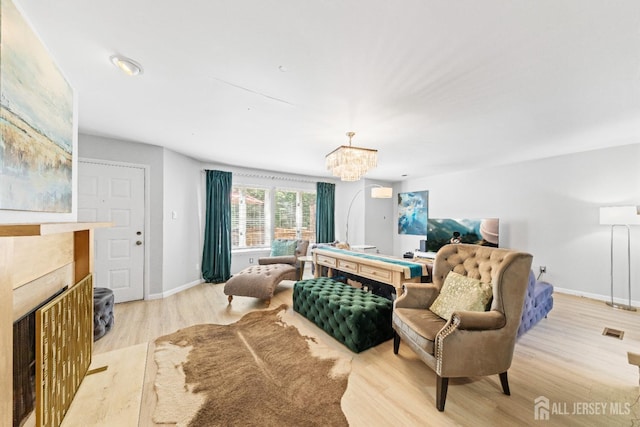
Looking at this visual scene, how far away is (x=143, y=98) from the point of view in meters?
2.30

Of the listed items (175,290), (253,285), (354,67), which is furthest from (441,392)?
(175,290)

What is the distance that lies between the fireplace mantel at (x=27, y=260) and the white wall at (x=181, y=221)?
215cm

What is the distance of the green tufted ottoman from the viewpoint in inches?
91.5

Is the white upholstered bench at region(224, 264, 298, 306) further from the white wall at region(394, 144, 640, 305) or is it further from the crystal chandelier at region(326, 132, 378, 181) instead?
the white wall at region(394, 144, 640, 305)

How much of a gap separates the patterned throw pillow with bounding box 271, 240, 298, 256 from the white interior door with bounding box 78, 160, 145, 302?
221cm

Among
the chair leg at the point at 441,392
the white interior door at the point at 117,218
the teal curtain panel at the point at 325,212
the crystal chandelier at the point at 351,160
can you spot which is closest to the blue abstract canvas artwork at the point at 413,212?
the teal curtain panel at the point at 325,212

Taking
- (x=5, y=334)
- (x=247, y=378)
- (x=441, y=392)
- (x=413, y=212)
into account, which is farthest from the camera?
(x=413, y=212)

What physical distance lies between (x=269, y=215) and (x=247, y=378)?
13.5 ft

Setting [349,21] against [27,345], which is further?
[349,21]

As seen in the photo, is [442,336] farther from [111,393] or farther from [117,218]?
[117,218]

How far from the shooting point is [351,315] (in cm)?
234

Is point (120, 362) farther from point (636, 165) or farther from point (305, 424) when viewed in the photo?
point (636, 165)

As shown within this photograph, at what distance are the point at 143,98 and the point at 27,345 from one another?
2114 millimetres

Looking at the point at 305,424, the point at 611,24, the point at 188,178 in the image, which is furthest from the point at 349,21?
the point at 188,178
